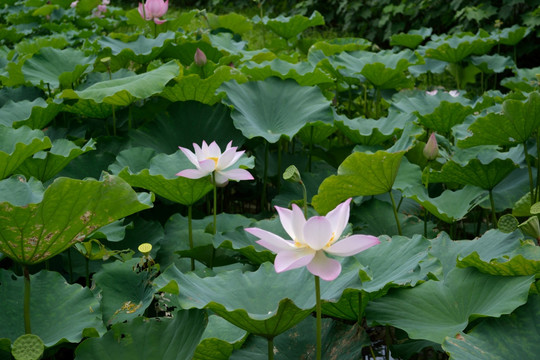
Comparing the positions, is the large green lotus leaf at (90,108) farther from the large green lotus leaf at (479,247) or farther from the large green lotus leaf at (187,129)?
the large green lotus leaf at (479,247)

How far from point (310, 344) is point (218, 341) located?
18 cm

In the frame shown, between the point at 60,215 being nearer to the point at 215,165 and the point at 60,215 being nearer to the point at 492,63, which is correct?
the point at 215,165

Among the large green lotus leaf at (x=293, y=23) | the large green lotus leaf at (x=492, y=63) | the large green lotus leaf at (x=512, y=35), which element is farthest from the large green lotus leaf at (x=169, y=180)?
the large green lotus leaf at (x=512, y=35)

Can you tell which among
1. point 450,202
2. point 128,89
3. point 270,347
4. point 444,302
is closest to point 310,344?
point 270,347

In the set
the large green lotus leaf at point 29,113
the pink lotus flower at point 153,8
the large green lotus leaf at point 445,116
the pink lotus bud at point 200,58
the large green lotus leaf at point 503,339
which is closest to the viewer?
the large green lotus leaf at point 503,339

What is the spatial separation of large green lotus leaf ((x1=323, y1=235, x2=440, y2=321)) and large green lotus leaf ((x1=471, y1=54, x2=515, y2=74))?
82.5 inches

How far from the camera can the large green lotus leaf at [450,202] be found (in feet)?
4.90

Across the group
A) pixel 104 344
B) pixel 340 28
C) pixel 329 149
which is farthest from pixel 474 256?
pixel 340 28

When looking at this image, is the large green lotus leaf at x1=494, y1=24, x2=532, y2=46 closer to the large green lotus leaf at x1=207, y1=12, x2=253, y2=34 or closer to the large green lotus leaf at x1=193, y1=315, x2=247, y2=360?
the large green lotus leaf at x1=207, y1=12, x2=253, y2=34

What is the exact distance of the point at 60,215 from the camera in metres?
0.98

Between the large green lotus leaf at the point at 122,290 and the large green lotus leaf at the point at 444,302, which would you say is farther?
the large green lotus leaf at the point at 122,290

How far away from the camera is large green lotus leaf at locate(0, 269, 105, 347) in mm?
1070

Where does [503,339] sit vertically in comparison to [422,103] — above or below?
above

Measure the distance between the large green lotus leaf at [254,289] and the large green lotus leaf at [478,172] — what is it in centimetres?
70
